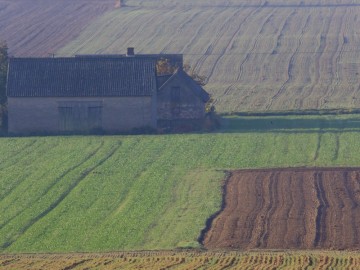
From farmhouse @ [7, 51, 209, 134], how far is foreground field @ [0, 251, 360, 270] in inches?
1117

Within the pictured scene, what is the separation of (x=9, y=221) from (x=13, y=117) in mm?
24488

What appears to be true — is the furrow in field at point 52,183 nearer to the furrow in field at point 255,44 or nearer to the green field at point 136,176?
the green field at point 136,176

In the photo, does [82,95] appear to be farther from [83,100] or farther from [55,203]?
[55,203]

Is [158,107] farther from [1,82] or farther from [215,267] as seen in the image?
[215,267]

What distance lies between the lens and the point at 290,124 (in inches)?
2498

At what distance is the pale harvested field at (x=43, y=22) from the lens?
9694cm

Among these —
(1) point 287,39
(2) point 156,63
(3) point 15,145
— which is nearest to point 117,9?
(1) point 287,39

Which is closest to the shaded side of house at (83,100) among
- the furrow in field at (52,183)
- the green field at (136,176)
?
the green field at (136,176)

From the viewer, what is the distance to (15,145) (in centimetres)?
5641

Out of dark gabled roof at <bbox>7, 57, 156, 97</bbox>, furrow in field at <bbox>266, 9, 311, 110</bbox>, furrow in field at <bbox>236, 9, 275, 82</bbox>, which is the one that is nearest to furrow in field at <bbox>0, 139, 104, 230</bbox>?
dark gabled roof at <bbox>7, 57, 156, 97</bbox>

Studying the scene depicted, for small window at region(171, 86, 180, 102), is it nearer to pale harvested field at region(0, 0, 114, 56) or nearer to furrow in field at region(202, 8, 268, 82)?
furrow in field at region(202, 8, 268, 82)

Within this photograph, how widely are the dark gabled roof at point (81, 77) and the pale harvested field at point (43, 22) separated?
91.2 feet

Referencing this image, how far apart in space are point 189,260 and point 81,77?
32.5 meters

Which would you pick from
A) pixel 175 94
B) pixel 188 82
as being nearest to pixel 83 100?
pixel 175 94
